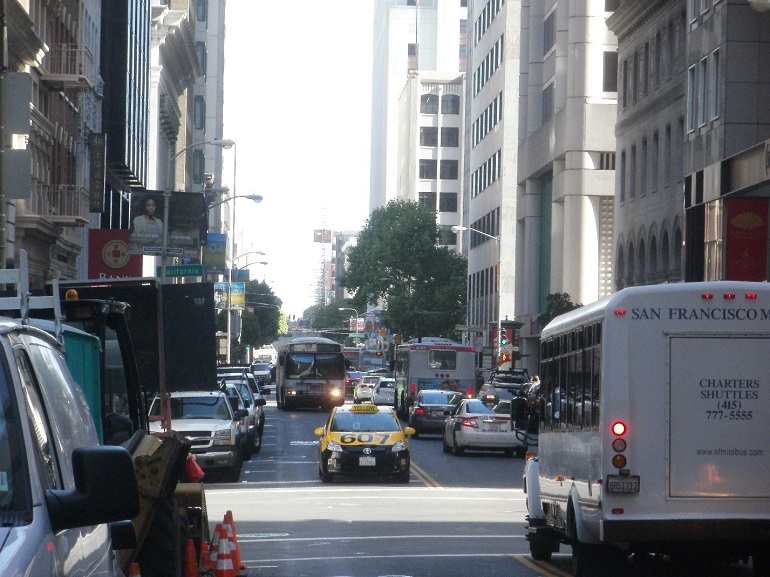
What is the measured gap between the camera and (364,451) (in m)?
29.1

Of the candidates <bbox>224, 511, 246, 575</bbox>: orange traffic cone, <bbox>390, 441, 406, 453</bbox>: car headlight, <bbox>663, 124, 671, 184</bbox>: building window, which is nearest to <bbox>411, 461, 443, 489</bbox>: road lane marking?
<bbox>390, 441, 406, 453</bbox>: car headlight

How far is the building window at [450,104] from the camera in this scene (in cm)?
15438

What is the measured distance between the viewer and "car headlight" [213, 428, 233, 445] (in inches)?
1166

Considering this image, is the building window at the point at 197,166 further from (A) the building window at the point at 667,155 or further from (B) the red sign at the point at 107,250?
(B) the red sign at the point at 107,250

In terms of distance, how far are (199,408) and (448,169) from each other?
405 feet

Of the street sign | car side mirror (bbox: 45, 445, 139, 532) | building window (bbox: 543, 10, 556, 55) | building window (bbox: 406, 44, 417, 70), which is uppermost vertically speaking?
building window (bbox: 406, 44, 417, 70)

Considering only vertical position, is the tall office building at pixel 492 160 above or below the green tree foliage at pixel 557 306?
above

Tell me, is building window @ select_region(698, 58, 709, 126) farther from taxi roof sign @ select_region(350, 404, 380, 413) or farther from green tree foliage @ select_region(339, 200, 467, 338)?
green tree foliage @ select_region(339, 200, 467, 338)

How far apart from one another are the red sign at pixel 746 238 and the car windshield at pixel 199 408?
14943 mm

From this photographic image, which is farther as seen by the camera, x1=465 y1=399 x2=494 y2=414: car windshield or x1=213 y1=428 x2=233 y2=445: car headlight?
x1=465 y1=399 x2=494 y2=414: car windshield

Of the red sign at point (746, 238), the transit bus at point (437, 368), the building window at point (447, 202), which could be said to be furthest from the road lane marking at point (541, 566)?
the building window at point (447, 202)

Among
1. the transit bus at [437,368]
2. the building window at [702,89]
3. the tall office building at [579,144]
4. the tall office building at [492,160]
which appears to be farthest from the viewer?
the tall office building at [492,160]

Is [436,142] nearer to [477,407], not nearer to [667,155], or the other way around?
[667,155]

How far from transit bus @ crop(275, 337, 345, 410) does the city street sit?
3179cm
